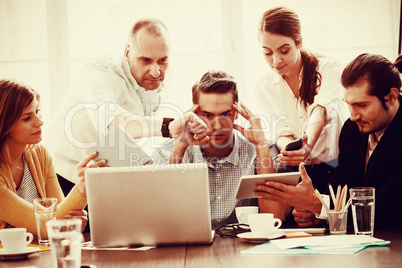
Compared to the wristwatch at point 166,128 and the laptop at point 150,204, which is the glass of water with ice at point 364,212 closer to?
the laptop at point 150,204

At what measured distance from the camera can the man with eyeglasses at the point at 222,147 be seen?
2297 millimetres

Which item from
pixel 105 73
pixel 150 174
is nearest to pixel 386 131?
pixel 150 174

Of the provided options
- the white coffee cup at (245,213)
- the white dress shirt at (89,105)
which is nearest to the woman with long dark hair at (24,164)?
the white dress shirt at (89,105)

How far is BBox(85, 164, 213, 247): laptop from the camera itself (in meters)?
1.47

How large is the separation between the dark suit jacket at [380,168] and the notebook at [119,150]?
907mm

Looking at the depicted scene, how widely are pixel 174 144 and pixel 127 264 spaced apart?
105cm

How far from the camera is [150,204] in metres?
1.48

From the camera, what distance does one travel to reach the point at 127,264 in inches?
52.2

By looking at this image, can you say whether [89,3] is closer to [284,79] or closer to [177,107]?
[177,107]

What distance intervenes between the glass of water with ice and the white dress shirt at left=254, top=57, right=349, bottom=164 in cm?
92

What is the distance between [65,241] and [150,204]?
1.32ft

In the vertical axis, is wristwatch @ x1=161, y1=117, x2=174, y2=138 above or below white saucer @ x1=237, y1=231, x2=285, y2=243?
above

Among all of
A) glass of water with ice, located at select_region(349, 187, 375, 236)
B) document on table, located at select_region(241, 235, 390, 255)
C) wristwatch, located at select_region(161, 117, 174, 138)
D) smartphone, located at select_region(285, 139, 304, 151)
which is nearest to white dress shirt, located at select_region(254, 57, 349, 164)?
smartphone, located at select_region(285, 139, 304, 151)

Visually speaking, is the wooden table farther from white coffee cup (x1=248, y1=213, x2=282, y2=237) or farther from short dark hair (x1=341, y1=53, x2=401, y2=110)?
short dark hair (x1=341, y1=53, x2=401, y2=110)
